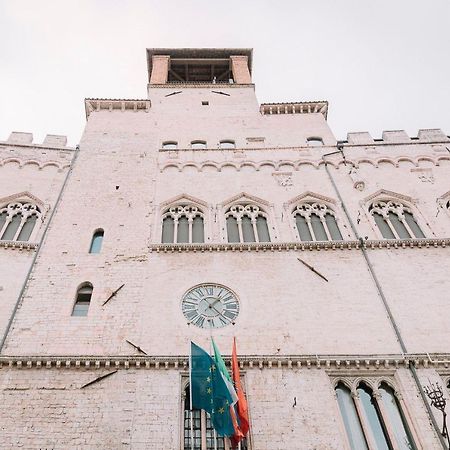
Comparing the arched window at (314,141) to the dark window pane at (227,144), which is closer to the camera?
the dark window pane at (227,144)

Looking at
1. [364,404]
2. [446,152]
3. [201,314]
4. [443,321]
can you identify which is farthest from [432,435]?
[446,152]

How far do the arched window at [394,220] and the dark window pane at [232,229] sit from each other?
437 cm

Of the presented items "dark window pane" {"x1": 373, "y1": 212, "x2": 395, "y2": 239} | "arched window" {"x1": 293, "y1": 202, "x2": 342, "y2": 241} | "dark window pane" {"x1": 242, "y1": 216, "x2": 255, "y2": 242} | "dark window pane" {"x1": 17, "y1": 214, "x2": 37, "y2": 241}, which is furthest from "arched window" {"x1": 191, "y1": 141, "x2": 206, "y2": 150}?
"dark window pane" {"x1": 373, "y1": 212, "x2": 395, "y2": 239}

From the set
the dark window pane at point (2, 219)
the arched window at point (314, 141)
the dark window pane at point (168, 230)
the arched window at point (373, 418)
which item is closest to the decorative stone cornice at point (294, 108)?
the arched window at point (314, 141)

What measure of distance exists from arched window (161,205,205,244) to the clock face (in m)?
2.31

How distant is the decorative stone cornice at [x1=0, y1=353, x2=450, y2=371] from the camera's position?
34.3 ft

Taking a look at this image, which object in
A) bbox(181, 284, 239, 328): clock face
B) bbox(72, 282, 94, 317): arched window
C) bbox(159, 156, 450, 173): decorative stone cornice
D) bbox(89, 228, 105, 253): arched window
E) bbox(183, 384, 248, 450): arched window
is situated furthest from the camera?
bbox(159, 156, 450, 173): decorative stone cornice

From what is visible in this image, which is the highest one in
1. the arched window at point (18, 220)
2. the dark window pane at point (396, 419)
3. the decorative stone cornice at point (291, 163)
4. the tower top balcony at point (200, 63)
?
the tower top balcony at point (200, 63)

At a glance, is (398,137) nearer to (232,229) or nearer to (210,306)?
(232,229)

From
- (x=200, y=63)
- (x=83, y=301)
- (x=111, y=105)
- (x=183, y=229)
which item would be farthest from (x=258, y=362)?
(x=200, y=63)

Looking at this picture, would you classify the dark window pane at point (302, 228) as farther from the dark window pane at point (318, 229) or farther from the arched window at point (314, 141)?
the arched window at point (314, 141)

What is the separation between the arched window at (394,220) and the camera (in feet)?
48.8

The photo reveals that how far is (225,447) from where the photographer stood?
9.30m

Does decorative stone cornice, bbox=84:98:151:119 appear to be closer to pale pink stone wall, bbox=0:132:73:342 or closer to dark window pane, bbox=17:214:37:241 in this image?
pale pink stone wall, bbox=0:132:73:342
